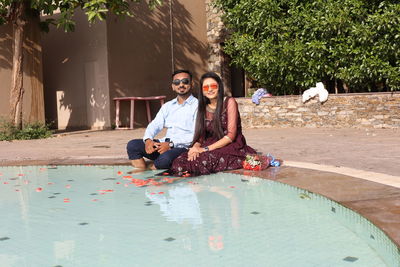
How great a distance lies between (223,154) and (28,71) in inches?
311

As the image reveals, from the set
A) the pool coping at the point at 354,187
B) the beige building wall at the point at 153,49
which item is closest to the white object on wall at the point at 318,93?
the beige building wall at the point at 153,49

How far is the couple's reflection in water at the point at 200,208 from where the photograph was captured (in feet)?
11.2

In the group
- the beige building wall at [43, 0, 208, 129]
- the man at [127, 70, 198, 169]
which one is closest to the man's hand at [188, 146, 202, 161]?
the man at [127, 70, 198, 169]

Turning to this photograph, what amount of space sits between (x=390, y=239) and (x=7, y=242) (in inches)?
93.6

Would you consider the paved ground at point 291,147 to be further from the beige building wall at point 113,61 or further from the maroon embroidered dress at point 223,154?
the beige building wall at point 113,61

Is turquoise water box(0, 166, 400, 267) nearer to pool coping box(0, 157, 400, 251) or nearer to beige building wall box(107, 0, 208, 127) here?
pool coping box(0, 157, 400, 251)

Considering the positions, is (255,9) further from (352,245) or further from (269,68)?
(352,245)

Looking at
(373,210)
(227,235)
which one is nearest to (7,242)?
(227,235)

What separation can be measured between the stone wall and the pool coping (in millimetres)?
5538

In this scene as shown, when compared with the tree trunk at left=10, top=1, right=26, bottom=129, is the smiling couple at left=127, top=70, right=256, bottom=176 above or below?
below

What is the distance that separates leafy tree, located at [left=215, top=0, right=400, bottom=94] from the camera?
10.5 meters

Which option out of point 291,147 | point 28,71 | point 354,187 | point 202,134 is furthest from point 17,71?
point 354,187

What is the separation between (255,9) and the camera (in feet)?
39.6

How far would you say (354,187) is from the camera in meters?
4.23
